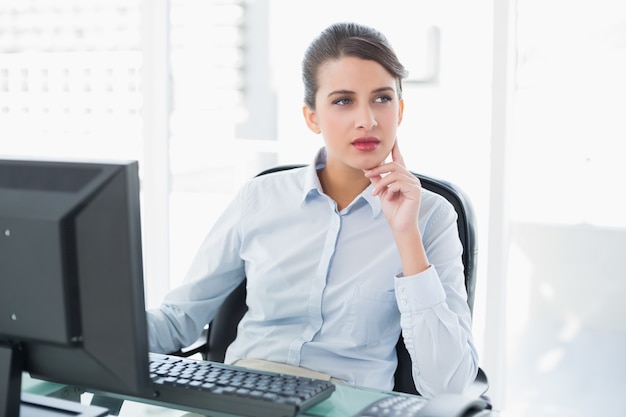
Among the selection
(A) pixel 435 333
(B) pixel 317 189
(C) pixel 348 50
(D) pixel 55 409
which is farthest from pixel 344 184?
(D) pixel 55 409

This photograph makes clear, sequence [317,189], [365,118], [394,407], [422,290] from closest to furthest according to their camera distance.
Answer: [394,407], [422,290], [365,118], [317,189]

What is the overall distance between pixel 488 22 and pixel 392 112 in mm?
1155

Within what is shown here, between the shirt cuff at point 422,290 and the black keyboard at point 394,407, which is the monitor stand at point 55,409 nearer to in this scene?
the black keyboard at point 394,407

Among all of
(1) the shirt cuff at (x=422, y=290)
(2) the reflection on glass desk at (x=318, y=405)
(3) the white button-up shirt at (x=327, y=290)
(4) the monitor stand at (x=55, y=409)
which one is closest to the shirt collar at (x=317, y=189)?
(3) the white button-up shirt at (x=327, y=290)

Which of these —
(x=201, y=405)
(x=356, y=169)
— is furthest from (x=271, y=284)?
(x=201, y=405)

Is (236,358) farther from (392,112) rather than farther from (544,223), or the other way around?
(544,223)

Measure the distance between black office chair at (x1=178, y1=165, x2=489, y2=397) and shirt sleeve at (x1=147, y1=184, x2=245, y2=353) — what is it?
22mm

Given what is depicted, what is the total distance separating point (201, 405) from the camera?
119cm

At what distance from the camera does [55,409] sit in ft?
3.88

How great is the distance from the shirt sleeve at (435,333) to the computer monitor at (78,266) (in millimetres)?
611

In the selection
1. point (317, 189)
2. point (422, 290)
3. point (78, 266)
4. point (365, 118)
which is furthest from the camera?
point (317, 189)

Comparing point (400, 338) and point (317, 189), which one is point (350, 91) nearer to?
point (317, 189)

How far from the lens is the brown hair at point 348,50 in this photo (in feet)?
5.47

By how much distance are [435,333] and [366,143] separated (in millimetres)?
406
